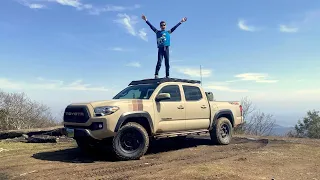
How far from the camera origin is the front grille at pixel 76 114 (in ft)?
23.8

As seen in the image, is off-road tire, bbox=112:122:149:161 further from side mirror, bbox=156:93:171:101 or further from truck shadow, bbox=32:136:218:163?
side mirror, bbox=156:93:171:101

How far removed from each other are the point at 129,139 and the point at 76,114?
4.48 ft

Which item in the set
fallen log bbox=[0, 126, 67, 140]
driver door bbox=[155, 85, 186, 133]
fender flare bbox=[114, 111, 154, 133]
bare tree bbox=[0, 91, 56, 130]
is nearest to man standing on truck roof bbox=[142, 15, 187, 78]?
driver door bbox=[155, 85, 186, 133]

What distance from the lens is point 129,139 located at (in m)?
7.59

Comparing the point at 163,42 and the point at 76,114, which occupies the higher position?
the point at 163,42

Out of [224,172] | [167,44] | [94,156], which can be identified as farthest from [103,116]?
[167,44]

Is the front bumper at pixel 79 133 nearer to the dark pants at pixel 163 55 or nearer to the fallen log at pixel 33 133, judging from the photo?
the dark pants at pixel 163 55

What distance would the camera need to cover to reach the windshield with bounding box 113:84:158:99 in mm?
8414

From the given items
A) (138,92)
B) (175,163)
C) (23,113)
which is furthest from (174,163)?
(23,113)

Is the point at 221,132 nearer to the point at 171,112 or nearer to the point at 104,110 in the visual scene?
the point at 171,112

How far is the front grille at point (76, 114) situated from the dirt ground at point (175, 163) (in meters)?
0.95

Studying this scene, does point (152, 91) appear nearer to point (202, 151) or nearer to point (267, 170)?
point (202, 151)

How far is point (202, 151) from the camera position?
886cm

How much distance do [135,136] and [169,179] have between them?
2240 millimetres
